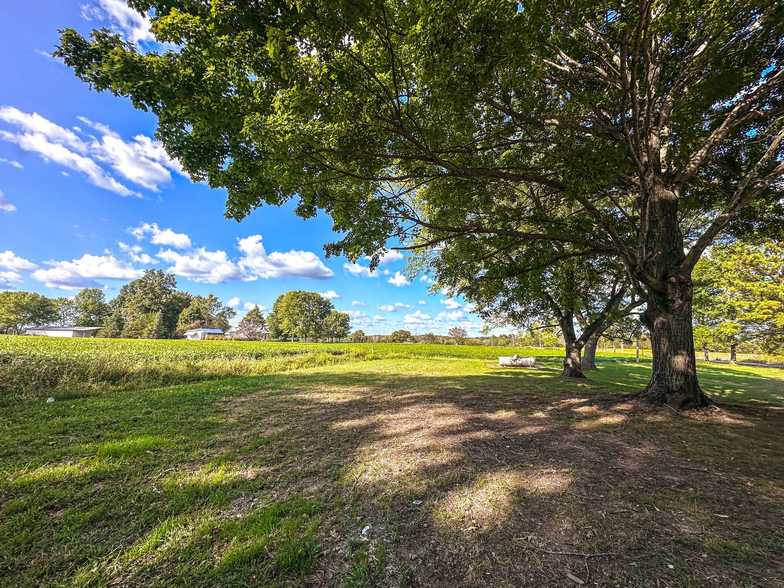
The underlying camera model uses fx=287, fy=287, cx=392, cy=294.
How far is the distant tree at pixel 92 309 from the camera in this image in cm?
7700

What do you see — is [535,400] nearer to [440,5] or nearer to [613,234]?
[613,234]

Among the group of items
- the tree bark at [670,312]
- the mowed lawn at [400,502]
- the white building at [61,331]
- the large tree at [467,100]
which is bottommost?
the white building at [61,331]

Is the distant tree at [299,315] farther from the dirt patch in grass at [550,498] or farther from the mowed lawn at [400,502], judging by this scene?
the dirt patch in grass at [550,498]

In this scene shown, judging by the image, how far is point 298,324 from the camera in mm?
66375

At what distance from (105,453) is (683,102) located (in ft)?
36.6

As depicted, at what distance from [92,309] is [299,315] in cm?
6137

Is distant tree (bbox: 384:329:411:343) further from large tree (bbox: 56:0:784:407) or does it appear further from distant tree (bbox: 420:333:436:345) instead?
large tree (bbox: 56:0:784:407)

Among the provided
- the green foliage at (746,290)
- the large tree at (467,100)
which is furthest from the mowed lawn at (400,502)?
the green foliage at (746,290)

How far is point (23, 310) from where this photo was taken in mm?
61031

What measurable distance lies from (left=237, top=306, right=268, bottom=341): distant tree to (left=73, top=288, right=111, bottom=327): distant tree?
110 ft

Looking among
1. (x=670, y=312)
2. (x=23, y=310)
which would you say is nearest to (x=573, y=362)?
(x=670, y=312)

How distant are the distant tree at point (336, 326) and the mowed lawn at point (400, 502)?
65.8 m

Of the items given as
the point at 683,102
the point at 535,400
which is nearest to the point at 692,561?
the point at 535,400

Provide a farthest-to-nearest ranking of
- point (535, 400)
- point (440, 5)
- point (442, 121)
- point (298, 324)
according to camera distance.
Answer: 1. point (298, 324)
2. point (535, 400)
3. point (442, 121)
4. point (440, 5)
